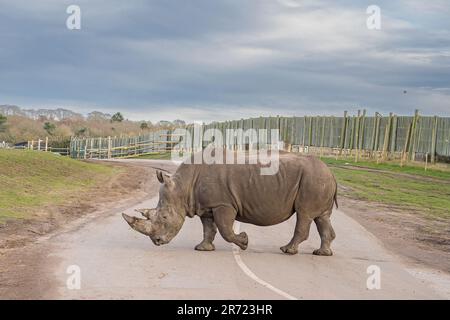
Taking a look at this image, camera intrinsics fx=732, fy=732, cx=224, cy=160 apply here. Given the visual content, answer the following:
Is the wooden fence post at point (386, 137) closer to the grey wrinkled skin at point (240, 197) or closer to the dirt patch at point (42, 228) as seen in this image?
the dirt patch at point (42, 228)

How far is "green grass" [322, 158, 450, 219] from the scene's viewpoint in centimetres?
2539

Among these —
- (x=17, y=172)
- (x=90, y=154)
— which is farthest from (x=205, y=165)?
(x=90, y=154)

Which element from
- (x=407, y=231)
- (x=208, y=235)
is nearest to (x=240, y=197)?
(x=208, y=235)

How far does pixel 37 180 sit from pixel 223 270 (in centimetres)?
1668

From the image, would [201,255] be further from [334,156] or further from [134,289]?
[334,156]

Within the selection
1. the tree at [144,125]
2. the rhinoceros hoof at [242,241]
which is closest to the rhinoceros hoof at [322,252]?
the rhinoceros hoof at [242,241]

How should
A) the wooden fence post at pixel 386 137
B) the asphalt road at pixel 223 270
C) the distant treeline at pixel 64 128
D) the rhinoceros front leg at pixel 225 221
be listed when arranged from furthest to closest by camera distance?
1. the distant treeline at pixel 64 128
2. the wooden fence post at pixel 386 137
3. the rhinoceros front leg at pixel 225 221
4. the asphalt road at pixel 223 270

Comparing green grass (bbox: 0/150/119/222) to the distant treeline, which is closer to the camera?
green grass (bbox: 0/150/119/222)

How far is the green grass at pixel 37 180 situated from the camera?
20750 millimetres

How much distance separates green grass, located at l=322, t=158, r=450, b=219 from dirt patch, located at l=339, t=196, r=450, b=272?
105 cm

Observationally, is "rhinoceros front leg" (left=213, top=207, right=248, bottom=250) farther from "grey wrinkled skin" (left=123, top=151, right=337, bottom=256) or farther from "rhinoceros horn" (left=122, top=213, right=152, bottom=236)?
"rhinoceros horn" (left=122, top=213, right=152, bottom=236)

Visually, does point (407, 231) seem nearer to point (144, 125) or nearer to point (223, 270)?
point (223, 270)

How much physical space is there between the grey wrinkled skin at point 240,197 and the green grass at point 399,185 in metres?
10.4

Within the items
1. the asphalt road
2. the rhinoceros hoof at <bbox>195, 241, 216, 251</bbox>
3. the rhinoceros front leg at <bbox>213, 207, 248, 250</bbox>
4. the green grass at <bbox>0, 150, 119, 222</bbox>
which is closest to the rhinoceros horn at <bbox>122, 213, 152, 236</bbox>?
the asphalt road
